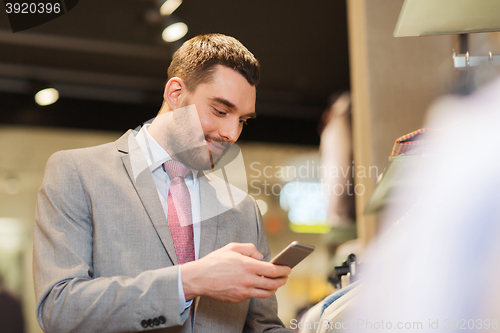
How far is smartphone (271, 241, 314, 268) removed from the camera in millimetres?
951

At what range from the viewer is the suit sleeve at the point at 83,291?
3.15 feet

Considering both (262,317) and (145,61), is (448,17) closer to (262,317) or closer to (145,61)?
(262,317)

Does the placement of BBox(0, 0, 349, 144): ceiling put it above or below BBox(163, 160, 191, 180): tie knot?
above

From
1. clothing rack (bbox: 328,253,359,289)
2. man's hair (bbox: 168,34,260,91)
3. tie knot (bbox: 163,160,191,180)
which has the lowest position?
clothing rack (bbox: 328,253,359,289)

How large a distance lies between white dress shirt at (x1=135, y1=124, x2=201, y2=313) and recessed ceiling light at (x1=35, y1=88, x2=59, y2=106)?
9.34 ft

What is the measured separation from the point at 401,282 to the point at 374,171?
1206mm

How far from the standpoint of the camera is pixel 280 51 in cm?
341

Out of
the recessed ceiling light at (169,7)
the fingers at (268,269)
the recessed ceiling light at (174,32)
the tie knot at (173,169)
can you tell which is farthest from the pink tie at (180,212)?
the recessed ceiling light at (169,7)

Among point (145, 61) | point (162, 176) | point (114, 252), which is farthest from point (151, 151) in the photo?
point (145, 61)

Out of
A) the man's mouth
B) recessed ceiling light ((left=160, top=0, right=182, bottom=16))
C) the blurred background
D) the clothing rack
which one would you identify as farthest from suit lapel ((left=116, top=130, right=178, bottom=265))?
recessed ceiling light ((left=160, top=0, right=182, bottom=16))

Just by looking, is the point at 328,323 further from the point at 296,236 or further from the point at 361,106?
the point at 296,236

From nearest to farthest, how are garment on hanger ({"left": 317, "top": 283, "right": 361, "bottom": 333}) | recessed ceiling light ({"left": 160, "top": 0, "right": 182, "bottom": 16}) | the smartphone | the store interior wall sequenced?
the smartphone
garment on hanger ({"left": 317, "top": 283, "right": 361, "bottom": 333})
the store interior wall
recessed ceiling light ({"left": 160, "top": 0, "right": 182, "bottom": 16})

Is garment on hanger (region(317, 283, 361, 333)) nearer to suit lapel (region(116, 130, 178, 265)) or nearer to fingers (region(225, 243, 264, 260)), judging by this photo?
fingers (region(225, 243, 264, 260))

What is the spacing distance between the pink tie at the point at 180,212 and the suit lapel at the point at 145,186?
43mm
